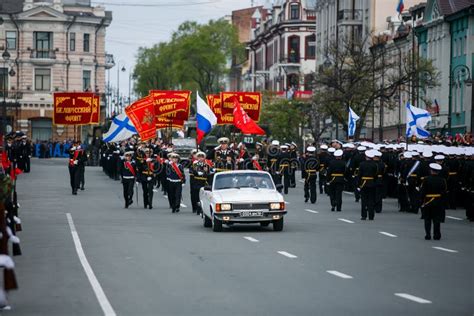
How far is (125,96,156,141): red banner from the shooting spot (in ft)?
165

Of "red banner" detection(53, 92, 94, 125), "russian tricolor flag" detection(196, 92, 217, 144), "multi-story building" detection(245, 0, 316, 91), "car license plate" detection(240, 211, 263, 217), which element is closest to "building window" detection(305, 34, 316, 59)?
"multi-story building" detection(245, 0, 316, 91)

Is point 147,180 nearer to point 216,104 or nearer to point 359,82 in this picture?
point 216,104

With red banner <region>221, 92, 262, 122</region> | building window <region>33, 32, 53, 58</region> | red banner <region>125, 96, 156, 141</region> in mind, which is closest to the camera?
red banner <region>125, 96, 156, 141</region>

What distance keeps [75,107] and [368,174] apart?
959 inches

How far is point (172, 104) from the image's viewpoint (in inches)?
2143

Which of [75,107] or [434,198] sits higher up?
[75,107]

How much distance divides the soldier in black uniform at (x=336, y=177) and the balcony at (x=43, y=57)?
86531 millimetres

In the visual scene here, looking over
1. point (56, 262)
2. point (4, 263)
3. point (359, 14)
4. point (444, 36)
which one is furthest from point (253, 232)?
point (359, 14)

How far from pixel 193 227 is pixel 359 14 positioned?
66563 millimetres

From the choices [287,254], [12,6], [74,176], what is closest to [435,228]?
[287,254]

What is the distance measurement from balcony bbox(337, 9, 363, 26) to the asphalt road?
60.2 meters

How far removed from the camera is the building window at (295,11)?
427 feet

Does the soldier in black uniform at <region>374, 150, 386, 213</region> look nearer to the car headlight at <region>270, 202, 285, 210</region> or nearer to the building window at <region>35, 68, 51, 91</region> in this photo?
the car headlight at <region>270, 202, 285, 210</region>

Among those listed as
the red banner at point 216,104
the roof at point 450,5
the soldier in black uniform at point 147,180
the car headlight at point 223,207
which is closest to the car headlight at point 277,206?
the car headlight at point 223,207
